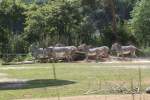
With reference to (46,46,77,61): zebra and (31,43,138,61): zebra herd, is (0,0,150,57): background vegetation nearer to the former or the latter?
(31,43,138,61): zebra herd

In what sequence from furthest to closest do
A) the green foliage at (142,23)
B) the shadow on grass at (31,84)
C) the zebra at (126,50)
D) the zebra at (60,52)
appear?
the green foliage at (142,23)
the zebra at (126,50)
the zebra at (60,52)
the shadow on grass at (31,84)

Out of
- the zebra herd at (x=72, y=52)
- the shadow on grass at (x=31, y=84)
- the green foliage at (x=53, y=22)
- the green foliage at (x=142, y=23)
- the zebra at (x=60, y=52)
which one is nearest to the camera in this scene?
the shadow on grass at (x=31, y=84)

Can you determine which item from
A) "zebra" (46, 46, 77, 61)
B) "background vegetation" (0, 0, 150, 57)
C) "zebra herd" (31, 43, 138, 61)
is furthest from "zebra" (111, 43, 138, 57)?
"background vegetation" (0, 0, 150, 57)

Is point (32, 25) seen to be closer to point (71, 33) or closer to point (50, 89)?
point (71, 33)

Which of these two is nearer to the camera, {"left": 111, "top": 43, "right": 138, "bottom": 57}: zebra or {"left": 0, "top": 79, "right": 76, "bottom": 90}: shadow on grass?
{"left": 0, "top": 79, "right": 76, "bottom": 90}: shadow on grass

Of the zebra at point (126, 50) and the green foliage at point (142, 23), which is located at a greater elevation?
the green foliage at point (142, 23)

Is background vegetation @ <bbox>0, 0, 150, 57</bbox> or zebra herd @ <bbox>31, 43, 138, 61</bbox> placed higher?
background vegetation @ <bbox>0, 0, 150, 57</bbox>

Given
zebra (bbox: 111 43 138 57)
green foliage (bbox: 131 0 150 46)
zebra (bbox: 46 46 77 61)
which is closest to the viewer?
zebra (bbox: 46 46 77 61)

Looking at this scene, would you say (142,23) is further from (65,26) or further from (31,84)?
(31,84)

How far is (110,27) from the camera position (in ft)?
154

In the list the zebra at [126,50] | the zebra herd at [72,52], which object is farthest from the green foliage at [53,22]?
the zebra at [126,50]

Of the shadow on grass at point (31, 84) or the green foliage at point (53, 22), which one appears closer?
the shadow on grass at point (31, 84)

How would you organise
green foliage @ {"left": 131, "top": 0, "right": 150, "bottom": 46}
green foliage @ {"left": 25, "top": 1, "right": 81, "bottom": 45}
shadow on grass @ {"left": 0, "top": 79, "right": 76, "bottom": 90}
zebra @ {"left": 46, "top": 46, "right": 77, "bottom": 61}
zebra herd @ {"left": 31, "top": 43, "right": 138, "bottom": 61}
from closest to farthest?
shadow on grass @ {"left": 0, "top": 79, "right": 76, "bottom": 90} < zebra herd @ {"left": 31, "top": 43, "right": 138, "bottom": 61} < zebra @ {"left": 46, "top": 46, "right": 77, "bottom": 61} < green foliage @ {"left": 25, "top": 1, "right": 81, "bottom": 45} < green foliage @ {"left": 131, "top": 0, "right": 150, "bottom": 46}

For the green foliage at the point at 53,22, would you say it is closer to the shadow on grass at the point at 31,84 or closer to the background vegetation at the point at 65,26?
the background vegetation at the point at 65,26
